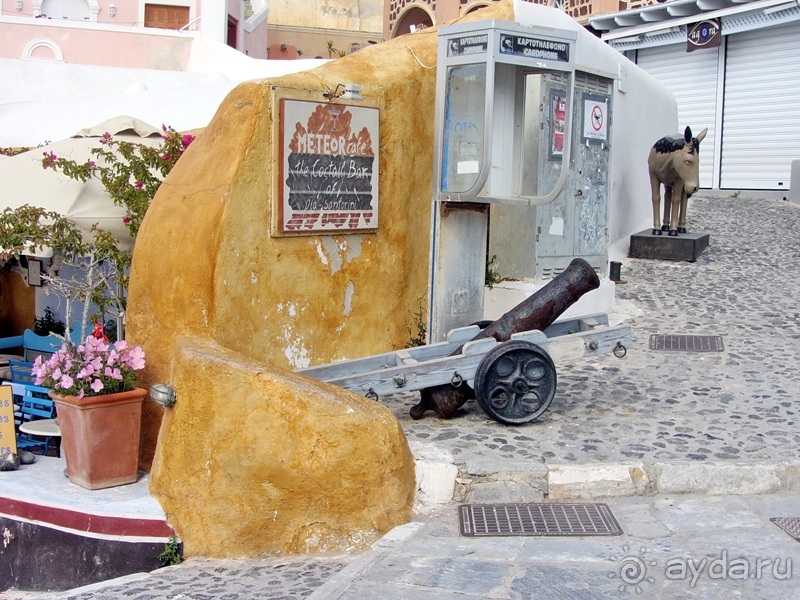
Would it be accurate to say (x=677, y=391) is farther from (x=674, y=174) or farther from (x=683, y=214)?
(x=683, y=214)

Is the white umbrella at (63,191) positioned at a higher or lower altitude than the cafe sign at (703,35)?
lower

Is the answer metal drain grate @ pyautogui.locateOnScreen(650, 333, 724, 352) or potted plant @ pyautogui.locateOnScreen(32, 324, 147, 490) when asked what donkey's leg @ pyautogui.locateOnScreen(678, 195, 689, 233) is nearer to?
metal drain grate @ pyautogui.locateOnScreen(650, 333, 724, 352)

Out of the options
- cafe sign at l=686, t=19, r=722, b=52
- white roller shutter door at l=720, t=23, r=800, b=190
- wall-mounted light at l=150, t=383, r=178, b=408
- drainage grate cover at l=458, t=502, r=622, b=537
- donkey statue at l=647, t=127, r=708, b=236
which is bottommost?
drainage grate cover at l=458, t=502, r=622, b=537

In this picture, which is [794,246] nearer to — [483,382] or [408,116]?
[408,116]

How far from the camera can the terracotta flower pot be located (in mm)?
5680

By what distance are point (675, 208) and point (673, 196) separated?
238mm

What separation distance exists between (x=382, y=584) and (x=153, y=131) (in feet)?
20.8

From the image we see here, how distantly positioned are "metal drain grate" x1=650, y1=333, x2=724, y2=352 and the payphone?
1.25 meters

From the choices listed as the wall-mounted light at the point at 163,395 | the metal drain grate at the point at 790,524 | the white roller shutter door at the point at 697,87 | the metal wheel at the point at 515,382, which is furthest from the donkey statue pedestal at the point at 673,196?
the wall-mounted light at the point at 163,395

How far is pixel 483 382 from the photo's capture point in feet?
19.3

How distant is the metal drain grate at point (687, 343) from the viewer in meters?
8.37

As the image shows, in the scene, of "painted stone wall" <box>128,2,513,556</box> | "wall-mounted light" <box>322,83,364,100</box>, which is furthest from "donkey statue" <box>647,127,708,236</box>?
"wall-mounted light" <box>322,83,364,100</box>

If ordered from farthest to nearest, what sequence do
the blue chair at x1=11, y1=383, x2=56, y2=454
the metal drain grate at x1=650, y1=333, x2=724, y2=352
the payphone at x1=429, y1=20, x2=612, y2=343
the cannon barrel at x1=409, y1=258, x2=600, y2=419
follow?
the metal drain grate at x1=650, y1=333, x2=724, y2=352, the payphone at x1=429, y1=20, x2=612, y2=343, the blue chair at x1=11, y1=383, x2=56, y2=454, the cannon barrel at x1=409, y1=258, x2=600, y2=419

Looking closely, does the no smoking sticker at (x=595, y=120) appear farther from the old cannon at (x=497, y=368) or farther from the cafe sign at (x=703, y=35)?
the cafe sign at (x=703, y=35)
